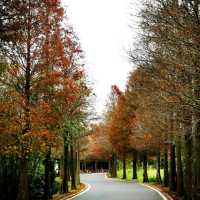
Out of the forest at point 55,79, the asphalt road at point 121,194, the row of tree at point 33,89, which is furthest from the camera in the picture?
the asphalt road at point 121,194

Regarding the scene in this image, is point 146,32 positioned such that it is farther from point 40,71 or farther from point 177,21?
point 40,71

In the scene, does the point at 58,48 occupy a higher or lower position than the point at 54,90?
higher

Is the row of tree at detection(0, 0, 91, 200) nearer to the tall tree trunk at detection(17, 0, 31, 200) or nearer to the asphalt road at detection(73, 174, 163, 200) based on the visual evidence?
the tall tree trunk at detection(17, 0, 31, 200)

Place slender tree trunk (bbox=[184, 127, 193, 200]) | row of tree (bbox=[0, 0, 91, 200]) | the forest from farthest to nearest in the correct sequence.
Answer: slender tree trunk (bbox=[184, 127, 193, 200])
row of tree (bbox=[0, 0, 91, 200])
the forest

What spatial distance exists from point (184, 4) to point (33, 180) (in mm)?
15129

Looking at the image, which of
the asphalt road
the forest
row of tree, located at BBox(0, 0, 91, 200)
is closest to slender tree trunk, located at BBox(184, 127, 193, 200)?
the forest

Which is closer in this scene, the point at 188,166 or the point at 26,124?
the point at 26,124

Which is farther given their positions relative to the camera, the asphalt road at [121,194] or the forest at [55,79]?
the asphalt road at [121,194]

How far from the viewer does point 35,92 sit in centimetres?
2119

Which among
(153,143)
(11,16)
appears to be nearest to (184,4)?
(11,16)

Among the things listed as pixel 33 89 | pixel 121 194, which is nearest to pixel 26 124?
pixel 33 89

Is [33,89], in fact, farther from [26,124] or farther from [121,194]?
[121,194]

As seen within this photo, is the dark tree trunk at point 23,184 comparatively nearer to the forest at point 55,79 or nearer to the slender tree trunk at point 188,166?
the forest at point 55,79

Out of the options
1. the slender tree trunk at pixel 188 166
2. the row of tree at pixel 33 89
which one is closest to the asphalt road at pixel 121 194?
the slender tree trunk at pixel 188 166
